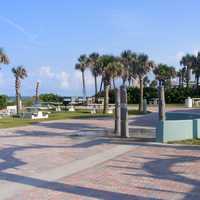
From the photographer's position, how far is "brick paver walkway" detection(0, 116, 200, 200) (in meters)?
8.59

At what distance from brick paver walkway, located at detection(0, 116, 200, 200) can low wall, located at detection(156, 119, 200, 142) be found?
865 millimetres

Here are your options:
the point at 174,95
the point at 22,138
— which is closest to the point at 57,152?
the point at 22,138

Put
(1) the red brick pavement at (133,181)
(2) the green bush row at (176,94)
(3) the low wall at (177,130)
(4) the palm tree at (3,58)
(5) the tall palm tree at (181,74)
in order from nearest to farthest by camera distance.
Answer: (1) the red brick pavement at (133,181), (3) the low wall at (177,130), (4) the palm tree at (3,58), (2) the green bush row at (176,94), (5) the tall palm tree at (181,74)

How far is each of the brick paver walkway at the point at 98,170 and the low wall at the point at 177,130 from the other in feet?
2.84

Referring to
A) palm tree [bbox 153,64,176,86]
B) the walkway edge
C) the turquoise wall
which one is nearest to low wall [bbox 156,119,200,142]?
the turquoise wall

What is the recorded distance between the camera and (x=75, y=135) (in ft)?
68.1

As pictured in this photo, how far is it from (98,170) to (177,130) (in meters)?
7.08

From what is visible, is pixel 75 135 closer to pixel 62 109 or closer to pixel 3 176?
pixel 3 176

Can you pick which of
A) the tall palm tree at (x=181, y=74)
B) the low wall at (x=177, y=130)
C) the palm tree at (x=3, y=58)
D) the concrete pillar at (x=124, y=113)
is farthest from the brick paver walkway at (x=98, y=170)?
the tall palm tree at (x=181, y=74)

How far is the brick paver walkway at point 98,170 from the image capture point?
8594 mm

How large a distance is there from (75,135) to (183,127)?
495 centimetres

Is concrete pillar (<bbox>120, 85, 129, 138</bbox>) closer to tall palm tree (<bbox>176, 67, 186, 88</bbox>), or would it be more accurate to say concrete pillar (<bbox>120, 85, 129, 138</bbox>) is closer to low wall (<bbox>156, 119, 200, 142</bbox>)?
low wall (<bbox>156, 119, 200, 142</bbox>)

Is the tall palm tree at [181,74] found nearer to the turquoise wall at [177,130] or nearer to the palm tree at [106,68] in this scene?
the palm tree at [106,68]

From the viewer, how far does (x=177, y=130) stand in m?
17.7
